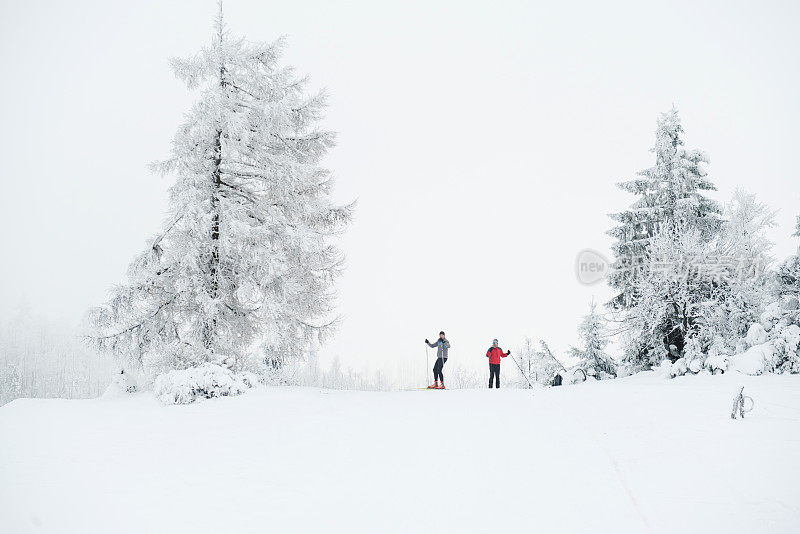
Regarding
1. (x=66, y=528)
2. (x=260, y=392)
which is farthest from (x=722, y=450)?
(x=260, y=392)

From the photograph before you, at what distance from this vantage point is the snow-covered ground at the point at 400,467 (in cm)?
509

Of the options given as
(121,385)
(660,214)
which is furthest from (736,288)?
(121,385)

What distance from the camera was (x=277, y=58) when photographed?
15.8 metres

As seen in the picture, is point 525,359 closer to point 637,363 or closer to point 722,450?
point 637,363

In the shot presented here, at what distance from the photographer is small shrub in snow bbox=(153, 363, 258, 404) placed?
1109 cm

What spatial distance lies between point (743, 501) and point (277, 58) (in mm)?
16404

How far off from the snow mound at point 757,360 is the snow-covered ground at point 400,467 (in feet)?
11.3

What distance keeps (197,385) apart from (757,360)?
15675 millimetres

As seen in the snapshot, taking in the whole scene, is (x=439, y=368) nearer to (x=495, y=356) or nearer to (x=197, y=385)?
(x=495, y=356)

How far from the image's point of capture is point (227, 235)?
13531 mm

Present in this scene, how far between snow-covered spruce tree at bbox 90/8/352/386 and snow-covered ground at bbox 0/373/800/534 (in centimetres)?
333

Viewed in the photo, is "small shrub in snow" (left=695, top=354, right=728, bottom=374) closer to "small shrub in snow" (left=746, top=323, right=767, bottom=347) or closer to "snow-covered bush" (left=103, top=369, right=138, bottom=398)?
"small shrub in snow" (left=746, top=323, right=767, bottom=347)

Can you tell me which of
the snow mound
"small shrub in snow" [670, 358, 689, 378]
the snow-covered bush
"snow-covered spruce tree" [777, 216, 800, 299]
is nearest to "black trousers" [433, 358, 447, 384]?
"small shrub in snow" [670, 358, 689, 378]

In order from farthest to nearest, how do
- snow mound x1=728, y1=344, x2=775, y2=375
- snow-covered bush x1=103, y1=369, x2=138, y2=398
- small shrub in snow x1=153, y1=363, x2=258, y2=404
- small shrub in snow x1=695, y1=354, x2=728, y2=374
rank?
small shrub in snow x1=695, y1=354, x2=728, y2=374 < snow mound x1=728, y1=344, x2=775, y2=375 < snow-covered bush x1=103, y1=369, x2=138, y2=398 < small shrub in snow x1=153, y1=363, x2=258, y2=404
